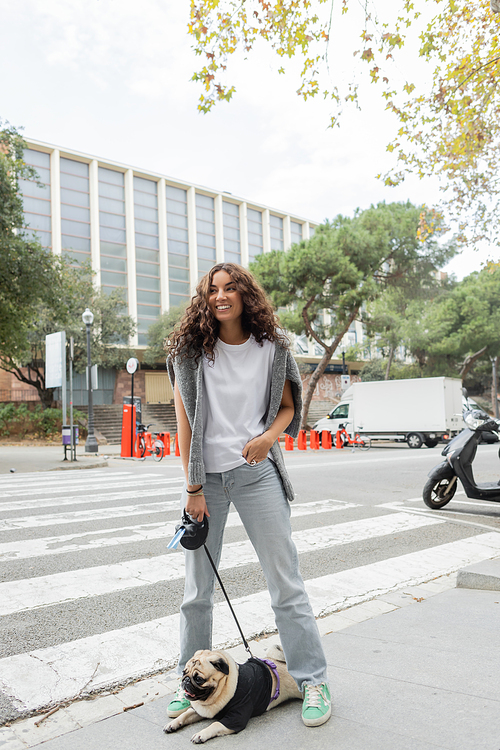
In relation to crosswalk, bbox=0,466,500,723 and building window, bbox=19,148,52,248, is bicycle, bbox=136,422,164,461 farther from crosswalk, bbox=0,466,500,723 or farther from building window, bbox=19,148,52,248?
building window, bbox=19,148,52,248

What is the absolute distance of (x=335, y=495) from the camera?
968 cm

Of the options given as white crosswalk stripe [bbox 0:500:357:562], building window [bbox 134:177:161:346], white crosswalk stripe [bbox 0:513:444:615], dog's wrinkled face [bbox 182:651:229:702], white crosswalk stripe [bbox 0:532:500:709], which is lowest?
white crosswalk stripe [bbox 0:532:500:709]

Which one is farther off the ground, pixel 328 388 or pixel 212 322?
pixel 328 388

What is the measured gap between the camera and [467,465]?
7.92 meters

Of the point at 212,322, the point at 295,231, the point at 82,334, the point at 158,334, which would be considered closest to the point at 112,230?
the point at 158,334

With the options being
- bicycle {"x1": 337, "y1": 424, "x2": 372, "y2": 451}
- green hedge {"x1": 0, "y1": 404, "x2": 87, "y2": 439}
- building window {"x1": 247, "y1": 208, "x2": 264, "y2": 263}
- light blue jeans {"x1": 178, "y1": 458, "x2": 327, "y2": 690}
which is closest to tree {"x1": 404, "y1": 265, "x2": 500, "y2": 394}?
building window {"x1": 247, "y1": 208, "x2": 264, "y2": 263}

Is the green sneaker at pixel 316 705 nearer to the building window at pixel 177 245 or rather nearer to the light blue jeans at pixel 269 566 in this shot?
the light blue jeans at pixel 269 566

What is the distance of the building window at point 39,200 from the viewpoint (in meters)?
40.3

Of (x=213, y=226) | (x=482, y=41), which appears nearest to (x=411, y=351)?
(x=213, y=226)

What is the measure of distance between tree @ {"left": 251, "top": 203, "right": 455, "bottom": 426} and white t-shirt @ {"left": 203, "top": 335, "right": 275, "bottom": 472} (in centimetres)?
2525

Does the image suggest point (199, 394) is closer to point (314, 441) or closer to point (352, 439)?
point (314, 441)

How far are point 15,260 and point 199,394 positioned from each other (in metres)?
14.5

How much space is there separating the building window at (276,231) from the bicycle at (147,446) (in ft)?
129

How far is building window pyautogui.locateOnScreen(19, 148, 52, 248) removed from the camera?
132 feet
